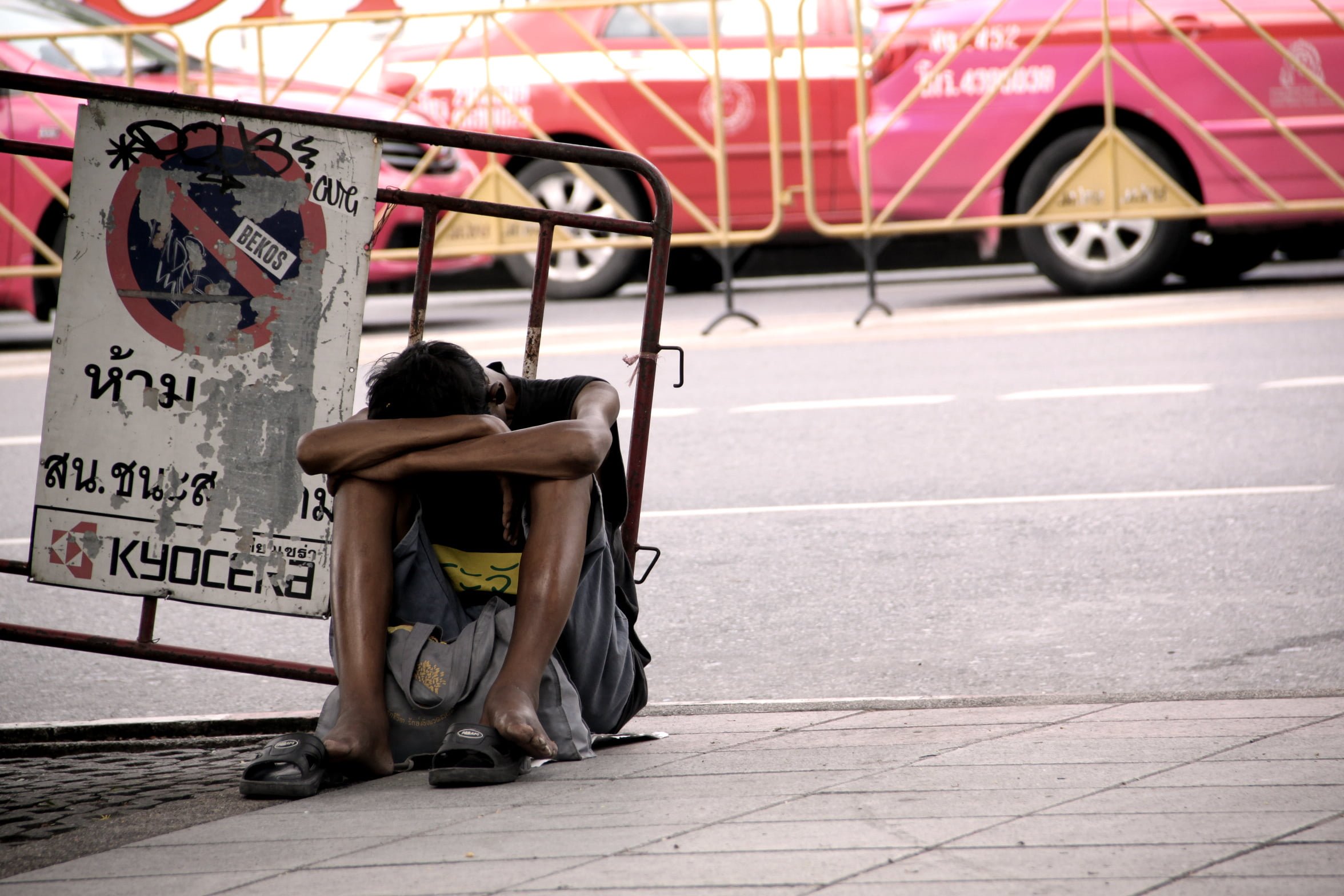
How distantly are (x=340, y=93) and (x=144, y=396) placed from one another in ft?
24.4

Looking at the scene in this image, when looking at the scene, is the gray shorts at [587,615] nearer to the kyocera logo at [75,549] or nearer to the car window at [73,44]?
the kyocera logo at [75,549]

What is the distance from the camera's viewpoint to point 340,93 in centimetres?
1031

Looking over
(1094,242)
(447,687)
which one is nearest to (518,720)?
(447,687)

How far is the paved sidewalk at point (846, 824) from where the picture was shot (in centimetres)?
228

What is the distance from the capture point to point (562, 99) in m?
10.9

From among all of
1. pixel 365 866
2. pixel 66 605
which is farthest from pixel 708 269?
pixel 365 866

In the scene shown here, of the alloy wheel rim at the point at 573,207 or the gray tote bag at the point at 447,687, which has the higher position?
the alloy wheel rim at the point at 573,207

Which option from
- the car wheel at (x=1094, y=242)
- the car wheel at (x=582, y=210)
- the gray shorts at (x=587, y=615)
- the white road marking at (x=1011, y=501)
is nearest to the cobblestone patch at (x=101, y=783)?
the gray shorts at (x=587, y=615)

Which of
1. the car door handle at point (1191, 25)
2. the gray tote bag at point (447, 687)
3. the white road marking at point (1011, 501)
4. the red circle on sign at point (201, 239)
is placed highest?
the car door handle at point (1191, 25)

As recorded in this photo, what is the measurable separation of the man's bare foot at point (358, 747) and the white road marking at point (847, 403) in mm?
4406

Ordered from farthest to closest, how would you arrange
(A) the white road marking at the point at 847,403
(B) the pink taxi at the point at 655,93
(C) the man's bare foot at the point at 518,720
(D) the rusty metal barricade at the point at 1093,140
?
1. (B) the pink taxi at the point at 655,93
2. (D) the rusty metal barricade at the point at 1093,140
3. (A) the white road marking at the point at 847,403
4. (C) the man's bare foot at the point at 518,720

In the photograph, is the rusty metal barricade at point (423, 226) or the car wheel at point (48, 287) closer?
the rusty metal barricade at point (423, 226)

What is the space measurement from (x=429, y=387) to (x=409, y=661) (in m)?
0.51

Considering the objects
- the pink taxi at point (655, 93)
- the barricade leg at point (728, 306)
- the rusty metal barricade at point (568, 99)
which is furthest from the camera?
the pink taxi at point (655, 93)
